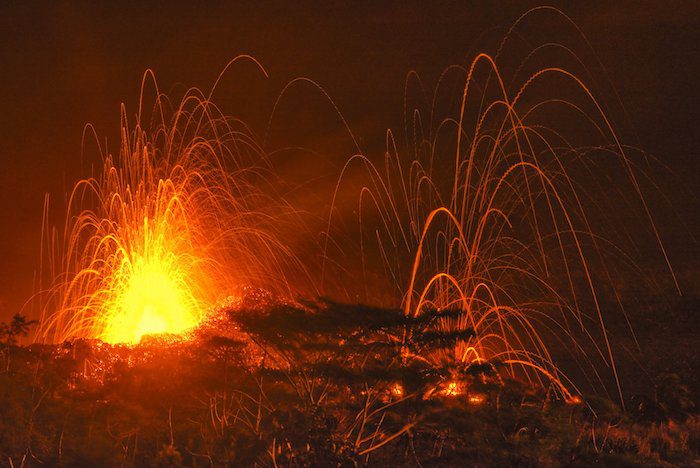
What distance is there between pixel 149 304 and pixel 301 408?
6.76 m

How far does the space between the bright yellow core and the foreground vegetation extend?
4286 millimetres

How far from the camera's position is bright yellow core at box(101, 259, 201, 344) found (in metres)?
15.1

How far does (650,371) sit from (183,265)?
8950mm

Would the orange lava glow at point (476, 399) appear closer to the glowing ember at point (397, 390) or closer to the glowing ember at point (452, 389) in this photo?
the glowing ember at point (452, 389)

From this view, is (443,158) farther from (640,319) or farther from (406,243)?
(640,319)

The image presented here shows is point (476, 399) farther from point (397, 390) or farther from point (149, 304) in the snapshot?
point (149, 304)

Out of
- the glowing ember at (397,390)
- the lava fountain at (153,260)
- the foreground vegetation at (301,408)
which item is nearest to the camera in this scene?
the foreground vegetation at (301,408)

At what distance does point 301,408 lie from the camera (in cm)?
948

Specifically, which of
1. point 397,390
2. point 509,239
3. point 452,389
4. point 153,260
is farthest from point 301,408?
point 509,239

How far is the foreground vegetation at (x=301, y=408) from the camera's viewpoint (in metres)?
9.03

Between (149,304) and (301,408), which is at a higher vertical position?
(301,408)

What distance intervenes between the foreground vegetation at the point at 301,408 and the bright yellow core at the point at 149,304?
429cm

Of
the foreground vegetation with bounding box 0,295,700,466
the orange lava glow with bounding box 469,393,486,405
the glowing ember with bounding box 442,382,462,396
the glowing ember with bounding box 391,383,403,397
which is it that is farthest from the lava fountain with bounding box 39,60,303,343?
the orange lava glow with bounding box 469,393,486,405

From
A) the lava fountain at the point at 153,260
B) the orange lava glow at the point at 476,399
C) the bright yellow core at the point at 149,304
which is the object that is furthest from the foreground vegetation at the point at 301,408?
the bright yellow core at the point at 149,304
